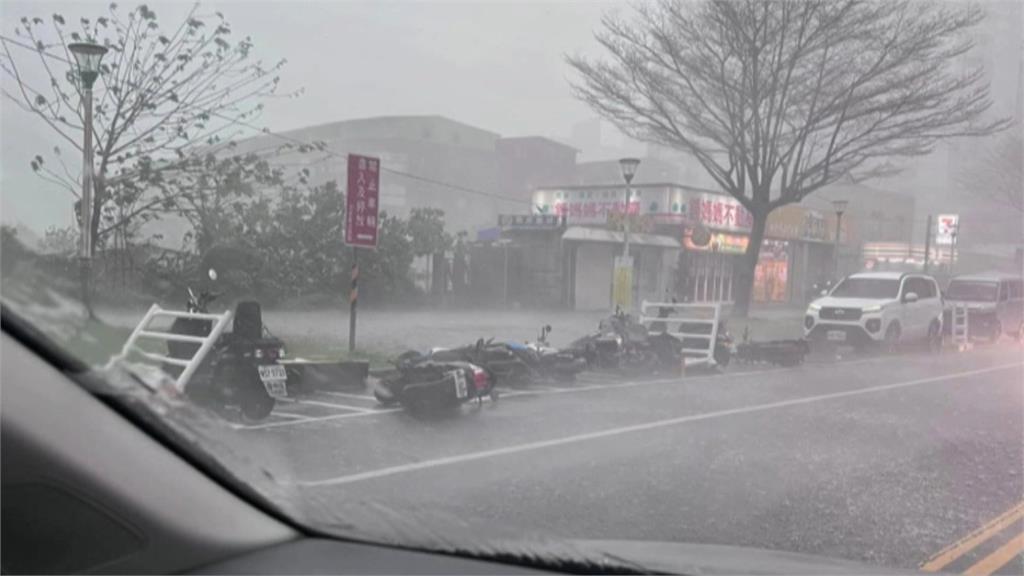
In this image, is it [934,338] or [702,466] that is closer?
[702,466]

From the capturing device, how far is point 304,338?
1080cm

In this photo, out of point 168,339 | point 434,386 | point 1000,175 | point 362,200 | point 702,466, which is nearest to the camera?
point 168,339

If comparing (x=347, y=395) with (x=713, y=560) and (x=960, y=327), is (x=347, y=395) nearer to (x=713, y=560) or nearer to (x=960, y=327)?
(x=713, y=560)

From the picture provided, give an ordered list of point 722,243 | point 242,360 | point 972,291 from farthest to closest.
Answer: point 722,243 < point 972,291 < point 242,360

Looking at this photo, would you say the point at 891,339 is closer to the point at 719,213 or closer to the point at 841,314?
the point at 841,314

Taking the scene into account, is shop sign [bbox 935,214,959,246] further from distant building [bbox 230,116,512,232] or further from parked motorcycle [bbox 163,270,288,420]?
parked motorcycle [bbox 163,270,288,420]

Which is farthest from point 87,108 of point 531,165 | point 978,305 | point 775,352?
point 978,305

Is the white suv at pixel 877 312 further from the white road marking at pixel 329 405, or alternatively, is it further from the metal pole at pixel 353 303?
the white road marking at pixel 329 405

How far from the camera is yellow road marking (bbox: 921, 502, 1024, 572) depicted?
14.5 ft

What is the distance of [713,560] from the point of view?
9.28ft

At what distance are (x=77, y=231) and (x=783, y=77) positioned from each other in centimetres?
1899

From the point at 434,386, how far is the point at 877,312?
12136mm

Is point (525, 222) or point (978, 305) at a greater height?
point (525, 222)

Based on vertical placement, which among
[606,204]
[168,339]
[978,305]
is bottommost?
[978,305]
